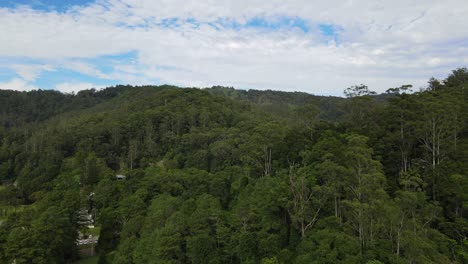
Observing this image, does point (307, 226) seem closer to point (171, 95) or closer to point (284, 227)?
point (284, 227)

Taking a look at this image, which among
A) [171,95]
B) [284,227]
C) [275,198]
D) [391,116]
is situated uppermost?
[171,95]

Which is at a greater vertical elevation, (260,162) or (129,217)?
(260,162)

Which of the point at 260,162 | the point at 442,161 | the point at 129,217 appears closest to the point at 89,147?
the point at 129,217

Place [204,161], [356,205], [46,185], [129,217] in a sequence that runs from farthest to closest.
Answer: [46,185] < [204,161] < [129,217] < [356,205]

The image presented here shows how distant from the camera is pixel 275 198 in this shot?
75.8 feet

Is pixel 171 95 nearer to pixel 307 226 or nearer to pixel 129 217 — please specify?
pixel 129 217

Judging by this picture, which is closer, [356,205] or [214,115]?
[356,205]

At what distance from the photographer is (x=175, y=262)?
Result: 869 inches

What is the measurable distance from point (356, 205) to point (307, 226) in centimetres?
455

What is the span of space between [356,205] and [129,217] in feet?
78.6

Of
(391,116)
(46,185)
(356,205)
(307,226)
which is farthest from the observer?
(46,185)

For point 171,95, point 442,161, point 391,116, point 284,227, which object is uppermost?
point 171,95

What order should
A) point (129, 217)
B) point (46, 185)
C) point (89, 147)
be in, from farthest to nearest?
1. point (89, 147)
2. point (46, 185)
3. point (129, 217)

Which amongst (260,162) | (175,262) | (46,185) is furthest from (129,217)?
(46,185)
